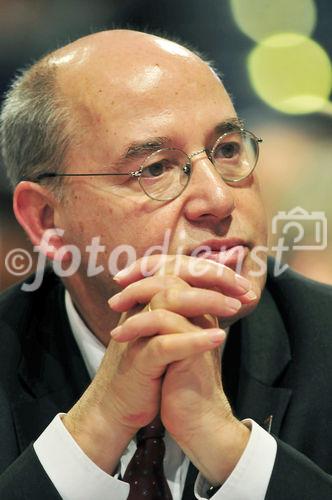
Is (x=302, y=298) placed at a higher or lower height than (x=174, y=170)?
lower

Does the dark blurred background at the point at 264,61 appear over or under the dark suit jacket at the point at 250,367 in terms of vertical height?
over

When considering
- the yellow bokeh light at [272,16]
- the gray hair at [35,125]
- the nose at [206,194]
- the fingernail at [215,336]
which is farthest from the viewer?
the yellow bokeh light at [272,16]

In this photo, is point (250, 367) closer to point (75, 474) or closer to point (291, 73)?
point (75, 474)

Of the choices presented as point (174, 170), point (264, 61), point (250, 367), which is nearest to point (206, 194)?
point (174, 170)

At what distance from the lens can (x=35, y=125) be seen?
1912 millimetres

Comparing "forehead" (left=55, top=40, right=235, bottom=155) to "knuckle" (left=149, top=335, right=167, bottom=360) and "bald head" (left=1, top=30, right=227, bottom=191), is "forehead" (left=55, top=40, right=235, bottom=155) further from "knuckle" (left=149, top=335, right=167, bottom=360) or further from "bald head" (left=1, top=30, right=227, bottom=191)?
"knuckle" (left=149, top=335, right=167, bottom=360)

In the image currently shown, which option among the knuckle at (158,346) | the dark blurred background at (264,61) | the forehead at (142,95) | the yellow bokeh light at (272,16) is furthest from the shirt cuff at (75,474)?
the yellow bokeh light at (272,16)

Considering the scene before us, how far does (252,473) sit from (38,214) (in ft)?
3.15

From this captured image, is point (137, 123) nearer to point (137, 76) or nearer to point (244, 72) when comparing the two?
point (137, 76)

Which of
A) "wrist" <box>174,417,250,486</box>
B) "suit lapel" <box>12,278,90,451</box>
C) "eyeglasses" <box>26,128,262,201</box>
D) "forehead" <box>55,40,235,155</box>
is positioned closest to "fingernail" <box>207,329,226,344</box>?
"wrist" <box>174,417,250,486</box>

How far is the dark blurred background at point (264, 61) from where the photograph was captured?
8.96 feet

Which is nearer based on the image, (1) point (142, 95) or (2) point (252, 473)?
(2) point (252, 473)

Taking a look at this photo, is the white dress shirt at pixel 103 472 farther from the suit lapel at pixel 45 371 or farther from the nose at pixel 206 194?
the nose at pixel 206 194

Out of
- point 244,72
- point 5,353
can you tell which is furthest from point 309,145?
point 5,353
